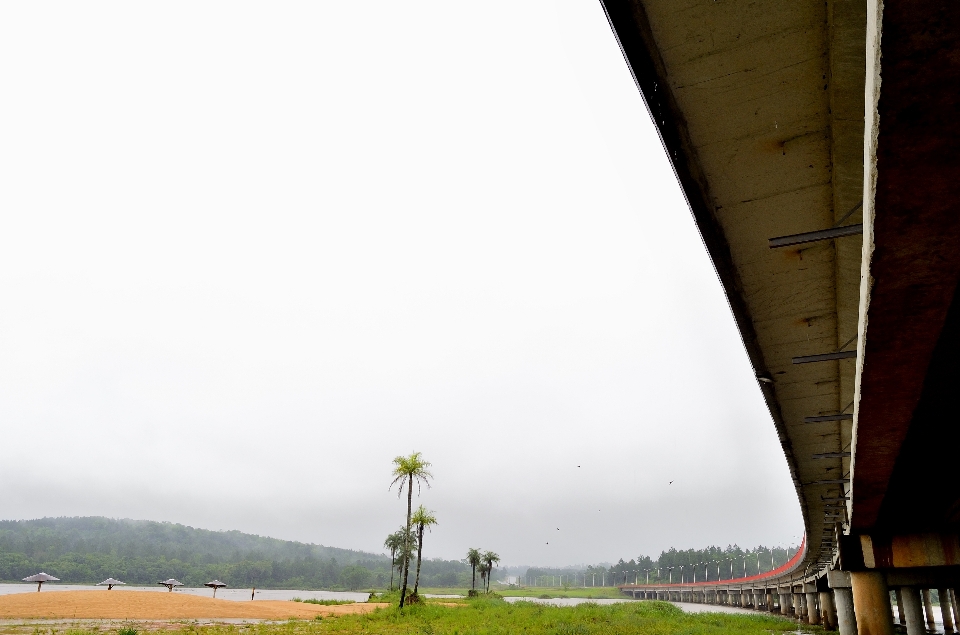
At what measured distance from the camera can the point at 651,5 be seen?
162 inches

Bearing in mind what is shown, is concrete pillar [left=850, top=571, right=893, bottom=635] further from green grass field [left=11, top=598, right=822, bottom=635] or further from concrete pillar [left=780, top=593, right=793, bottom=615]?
concrete pillar [left=780, top=593, right=793, bottom=615]

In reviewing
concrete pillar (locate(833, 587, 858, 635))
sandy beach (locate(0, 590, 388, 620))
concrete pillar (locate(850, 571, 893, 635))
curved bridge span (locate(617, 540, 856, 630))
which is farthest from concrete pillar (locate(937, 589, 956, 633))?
sandy beach (locate(0, 590, 388, 620))

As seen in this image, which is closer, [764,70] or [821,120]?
[764,70]

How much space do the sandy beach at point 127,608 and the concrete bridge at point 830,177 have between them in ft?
109

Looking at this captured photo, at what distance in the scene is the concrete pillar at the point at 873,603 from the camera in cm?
1888

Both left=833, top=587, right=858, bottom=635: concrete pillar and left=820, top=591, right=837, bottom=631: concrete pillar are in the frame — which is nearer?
left=833, top=587, right=858, bottom=635: concrete pillar

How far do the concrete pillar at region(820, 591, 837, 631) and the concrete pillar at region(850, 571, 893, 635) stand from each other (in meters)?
28.6

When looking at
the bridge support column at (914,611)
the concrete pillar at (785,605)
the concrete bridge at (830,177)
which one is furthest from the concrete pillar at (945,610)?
the concrete bridge at (830,177)

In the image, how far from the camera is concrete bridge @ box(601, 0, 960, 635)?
3.13m

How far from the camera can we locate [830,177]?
5773 millimetres

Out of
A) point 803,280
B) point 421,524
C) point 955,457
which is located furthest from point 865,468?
point 421,524

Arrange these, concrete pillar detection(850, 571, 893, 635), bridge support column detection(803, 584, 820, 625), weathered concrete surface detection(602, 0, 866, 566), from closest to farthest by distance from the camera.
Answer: weathered concrete surface detection(602, 0, 866, 566), concrete pillar detection(850, 571, 893, 635), bridge support column detection(803, 584, 820, 625)

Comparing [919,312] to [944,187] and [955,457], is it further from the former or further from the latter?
[955,457]

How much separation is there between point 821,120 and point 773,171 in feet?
2.19
